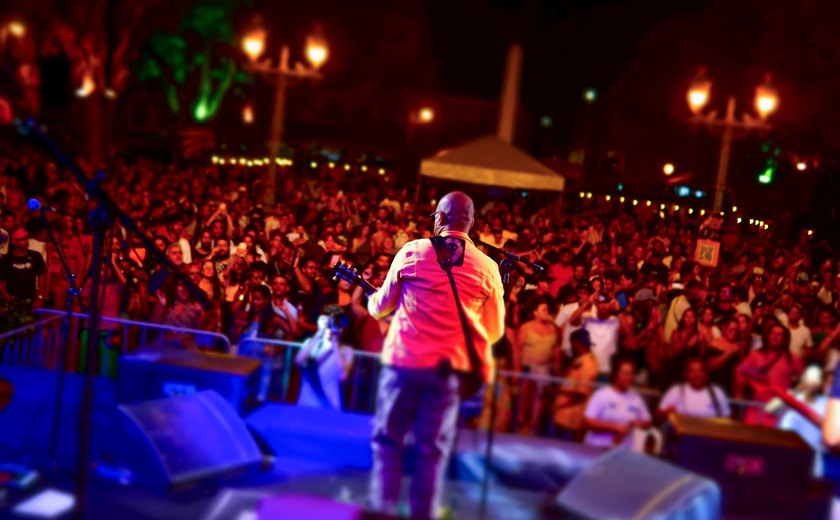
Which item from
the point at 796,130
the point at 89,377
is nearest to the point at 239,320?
the point at 89,377

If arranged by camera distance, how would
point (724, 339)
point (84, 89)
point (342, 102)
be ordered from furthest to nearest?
point (342, 102) < point (84, 89) < point (724, 339)

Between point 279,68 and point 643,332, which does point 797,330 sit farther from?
point 279,68

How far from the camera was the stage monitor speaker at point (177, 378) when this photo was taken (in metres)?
5.39

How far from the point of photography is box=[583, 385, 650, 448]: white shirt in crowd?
5184mm

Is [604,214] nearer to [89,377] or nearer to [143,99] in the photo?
[89,377]

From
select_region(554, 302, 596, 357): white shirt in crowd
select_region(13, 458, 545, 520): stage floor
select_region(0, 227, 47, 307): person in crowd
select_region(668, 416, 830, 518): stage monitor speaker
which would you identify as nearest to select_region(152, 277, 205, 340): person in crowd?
select_region(0, 227, 47, 307): person in crowd

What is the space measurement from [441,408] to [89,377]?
5.43ft

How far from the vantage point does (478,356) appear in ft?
15.2

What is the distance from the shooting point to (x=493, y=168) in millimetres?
11594

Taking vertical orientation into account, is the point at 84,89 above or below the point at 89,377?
above

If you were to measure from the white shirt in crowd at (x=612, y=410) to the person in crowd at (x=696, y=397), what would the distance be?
13 centimetres

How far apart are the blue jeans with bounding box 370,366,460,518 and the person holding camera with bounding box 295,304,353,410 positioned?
53.8 inches

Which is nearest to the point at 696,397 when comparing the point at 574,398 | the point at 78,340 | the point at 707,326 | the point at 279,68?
the point at 574,398

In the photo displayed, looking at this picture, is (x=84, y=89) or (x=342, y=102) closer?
(x=84, y=89)
